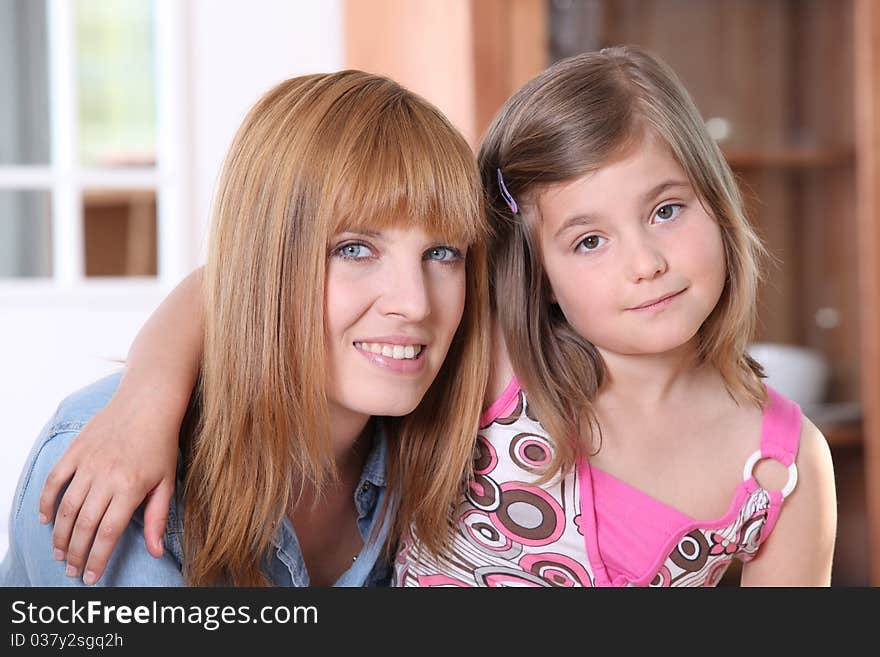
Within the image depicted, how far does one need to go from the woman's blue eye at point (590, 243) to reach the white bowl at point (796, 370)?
3.39ft

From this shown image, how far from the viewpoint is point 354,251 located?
0.91 metres

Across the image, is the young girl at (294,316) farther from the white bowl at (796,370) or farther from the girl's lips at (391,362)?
the white bowl at (796,370)

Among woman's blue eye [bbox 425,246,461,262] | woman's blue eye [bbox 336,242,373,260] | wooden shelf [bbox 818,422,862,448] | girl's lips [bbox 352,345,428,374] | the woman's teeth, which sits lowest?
wooden shelf [bbox 818,422,862,448]

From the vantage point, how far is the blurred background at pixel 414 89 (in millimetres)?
1879

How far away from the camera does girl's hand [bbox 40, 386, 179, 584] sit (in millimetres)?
804

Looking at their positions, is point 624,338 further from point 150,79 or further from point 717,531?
point 150,79

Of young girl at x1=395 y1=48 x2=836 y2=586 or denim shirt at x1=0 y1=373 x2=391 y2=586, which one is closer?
denim shirt at x1=0 y1=373 x2=391 y2=586

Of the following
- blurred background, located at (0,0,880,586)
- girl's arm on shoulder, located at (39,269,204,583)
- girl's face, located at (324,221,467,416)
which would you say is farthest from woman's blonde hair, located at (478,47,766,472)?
blurred background, located at (0,0,880,586)

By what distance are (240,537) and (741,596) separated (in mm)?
441

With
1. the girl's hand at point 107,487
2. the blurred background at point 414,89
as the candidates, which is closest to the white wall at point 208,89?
the blurred background at point 414,89

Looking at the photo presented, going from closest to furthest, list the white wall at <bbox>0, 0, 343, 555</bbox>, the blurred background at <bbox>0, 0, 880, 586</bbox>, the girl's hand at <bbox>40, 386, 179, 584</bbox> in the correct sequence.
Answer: the girl's hand at <bbox>40, 386, 179, 584</bbox> < the blurred background at <bbox>0, 0, 880, 586</bbox> < the white wall at <bbox>0, 0, 343, 555</bbox>

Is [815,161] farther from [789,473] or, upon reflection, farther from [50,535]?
[50,535]

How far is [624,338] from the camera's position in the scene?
38.7 inches

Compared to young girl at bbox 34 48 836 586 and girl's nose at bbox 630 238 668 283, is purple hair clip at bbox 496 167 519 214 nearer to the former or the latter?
young girl at bbox 34 48 836 586
